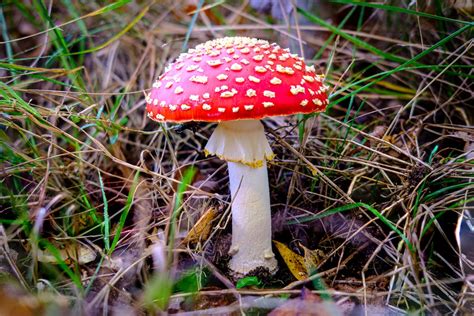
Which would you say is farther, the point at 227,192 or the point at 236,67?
the point at 227,192

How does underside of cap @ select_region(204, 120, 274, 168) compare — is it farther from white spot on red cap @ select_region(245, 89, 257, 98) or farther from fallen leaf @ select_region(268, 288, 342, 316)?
fallen leaf @ select_region(268, 288, 342, 316)

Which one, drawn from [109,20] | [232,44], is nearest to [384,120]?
[232,44]

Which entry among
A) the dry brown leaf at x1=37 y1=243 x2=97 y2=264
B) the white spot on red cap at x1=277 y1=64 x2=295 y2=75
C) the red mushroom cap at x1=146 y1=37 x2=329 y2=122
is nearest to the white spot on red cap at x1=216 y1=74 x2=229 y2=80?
the red mushroom cap at x1=146 y1=37 x2=329 y2=122

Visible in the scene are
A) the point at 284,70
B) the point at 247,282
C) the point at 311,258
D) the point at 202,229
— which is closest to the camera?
the point at 284,70

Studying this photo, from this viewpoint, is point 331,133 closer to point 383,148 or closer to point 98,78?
point 383,148

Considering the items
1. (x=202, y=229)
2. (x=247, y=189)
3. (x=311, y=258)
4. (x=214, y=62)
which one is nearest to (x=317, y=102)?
(x=214, y=62)

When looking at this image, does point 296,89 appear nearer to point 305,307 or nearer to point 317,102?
point 317,102
